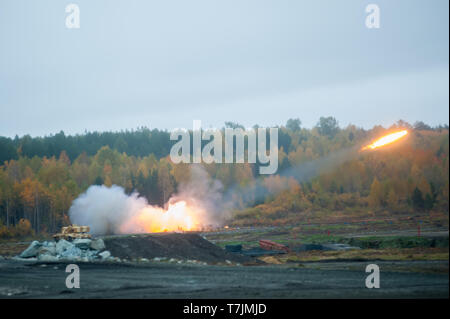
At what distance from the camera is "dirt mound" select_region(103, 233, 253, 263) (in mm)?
48188

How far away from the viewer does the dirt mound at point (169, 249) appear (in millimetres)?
48188

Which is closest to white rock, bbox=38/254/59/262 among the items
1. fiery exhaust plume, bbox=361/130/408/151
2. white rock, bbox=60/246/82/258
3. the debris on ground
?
the debris on ground

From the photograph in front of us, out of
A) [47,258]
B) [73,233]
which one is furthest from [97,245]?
[73,233]

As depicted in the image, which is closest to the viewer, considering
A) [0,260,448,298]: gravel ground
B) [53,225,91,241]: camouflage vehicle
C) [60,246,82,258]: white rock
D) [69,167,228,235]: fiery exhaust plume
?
[0,260,448,298]: gravel ground

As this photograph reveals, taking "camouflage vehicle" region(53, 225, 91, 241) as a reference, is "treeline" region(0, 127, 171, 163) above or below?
A: above

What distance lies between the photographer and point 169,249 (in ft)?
164

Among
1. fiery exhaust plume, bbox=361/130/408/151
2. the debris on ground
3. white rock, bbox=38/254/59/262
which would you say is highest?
fiery exhaust plume, bbox=361/130/408/151

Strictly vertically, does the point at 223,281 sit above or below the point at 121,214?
above

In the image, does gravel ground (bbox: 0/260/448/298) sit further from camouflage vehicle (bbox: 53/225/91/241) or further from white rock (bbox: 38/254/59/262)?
camouflage vehicle (bbox: 53/225/91/241)

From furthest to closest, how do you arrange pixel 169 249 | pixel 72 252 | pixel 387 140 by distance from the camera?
1. pixel 387 140
2. pixel 169 249
3. pixel 72 252

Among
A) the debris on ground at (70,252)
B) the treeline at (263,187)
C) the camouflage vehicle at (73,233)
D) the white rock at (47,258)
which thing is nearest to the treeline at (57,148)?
the treeline at (263,187)

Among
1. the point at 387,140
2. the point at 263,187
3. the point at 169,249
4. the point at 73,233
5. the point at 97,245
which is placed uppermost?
the point at 387,140

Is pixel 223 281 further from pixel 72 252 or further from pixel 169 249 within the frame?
pixel 72 252

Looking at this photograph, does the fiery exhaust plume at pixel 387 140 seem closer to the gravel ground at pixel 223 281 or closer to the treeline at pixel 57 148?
the gravel ground at pixel 223 281
